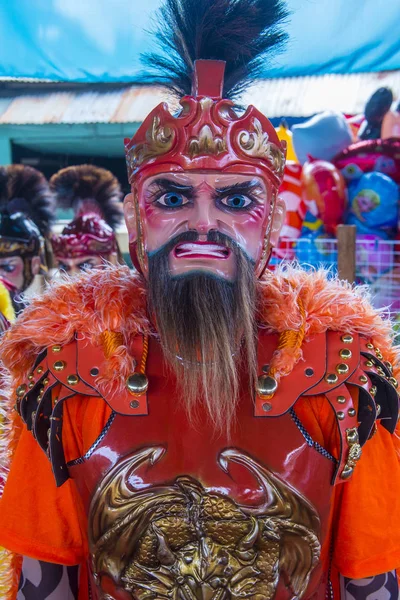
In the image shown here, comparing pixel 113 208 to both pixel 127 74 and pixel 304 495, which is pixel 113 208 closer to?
pixel 127 74

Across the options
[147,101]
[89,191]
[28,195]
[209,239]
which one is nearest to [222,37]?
[209,239]

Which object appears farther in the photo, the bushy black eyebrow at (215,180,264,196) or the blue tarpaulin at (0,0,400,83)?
the blue tarpaulin at (0,0,400,83)

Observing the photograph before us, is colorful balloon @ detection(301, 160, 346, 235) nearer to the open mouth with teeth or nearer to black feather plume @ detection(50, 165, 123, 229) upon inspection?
black feather plume @ detection(50, 165, 123, 229)

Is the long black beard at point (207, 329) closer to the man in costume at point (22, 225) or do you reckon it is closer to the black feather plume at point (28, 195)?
the man in costume at point (22, 225)

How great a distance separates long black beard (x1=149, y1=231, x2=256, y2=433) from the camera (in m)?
1.07

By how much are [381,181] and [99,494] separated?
6.30ft

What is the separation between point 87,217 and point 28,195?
1.72 feet

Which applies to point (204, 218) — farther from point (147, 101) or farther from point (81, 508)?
point (147, 101)

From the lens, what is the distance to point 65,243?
3.47 meters

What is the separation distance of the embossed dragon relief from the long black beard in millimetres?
102

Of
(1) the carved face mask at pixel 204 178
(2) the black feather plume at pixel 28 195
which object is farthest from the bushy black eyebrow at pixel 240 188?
(2) the black feather plume at pixel 28 195

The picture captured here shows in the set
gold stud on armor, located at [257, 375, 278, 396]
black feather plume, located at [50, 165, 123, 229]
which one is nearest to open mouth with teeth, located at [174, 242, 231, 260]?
gold stud on armor, located at [257, 375, 278, 396]

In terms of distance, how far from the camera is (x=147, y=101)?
4.16 m

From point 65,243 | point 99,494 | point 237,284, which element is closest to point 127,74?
point 237,284
